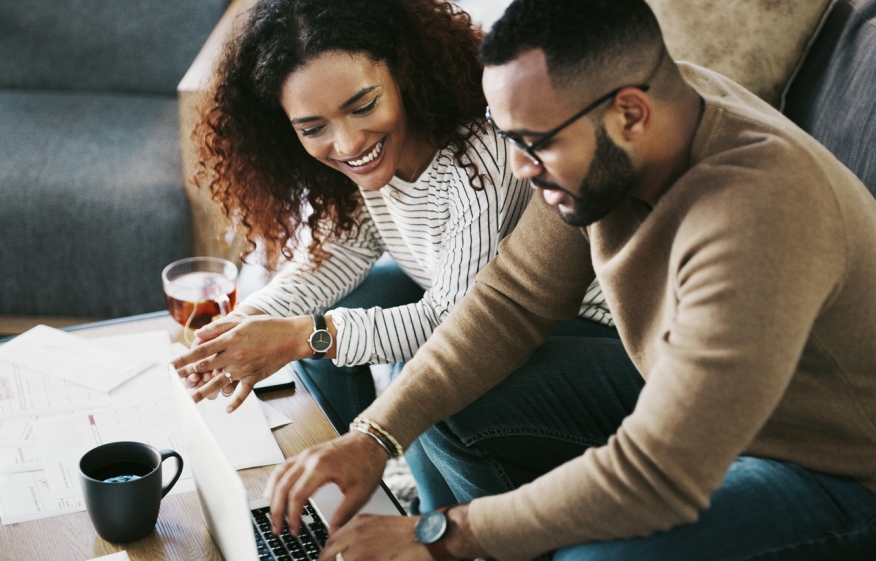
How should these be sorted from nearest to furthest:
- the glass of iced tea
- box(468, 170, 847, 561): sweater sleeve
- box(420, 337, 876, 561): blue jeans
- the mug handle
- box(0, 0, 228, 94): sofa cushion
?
box(468, 170, 847, 561): sweater sleeve < the mug handle < box(420, 337, 876, 561): blue jeans < the glass of iced tea < box(0, 0, 228, 94): sofa cushion

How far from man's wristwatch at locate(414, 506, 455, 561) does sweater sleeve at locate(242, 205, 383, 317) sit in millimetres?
635

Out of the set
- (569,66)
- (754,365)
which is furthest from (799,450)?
(569,66)

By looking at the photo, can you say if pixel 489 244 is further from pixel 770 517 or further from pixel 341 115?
pixel 770 517

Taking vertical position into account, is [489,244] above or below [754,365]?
above

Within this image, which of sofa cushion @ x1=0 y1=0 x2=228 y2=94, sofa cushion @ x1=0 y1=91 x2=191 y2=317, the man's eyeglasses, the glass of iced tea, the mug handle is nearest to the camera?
the man's eyeglasses

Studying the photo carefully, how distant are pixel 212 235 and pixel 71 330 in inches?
25.9

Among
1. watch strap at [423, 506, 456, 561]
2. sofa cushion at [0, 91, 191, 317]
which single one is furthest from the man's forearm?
sofa cushion at [0, 91, 191, 317]

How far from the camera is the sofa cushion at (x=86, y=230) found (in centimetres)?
212

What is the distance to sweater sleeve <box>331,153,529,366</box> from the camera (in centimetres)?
134

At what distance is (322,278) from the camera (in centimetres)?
158

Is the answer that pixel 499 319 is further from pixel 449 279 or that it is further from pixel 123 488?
pixel 123 488

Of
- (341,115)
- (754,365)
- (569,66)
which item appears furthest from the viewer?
(341,115)

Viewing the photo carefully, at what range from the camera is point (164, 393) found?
1311 mm

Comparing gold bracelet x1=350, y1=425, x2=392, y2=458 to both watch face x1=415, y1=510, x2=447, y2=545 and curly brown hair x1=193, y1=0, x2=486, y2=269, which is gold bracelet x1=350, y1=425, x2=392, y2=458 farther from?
curly brown hair x1=193, y1=0, x2=486, y2=269
